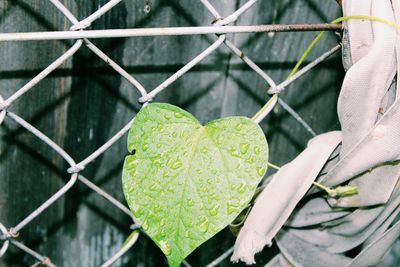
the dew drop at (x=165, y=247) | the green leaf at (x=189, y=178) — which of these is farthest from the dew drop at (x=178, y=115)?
the dew drop at (x=165, y=247)

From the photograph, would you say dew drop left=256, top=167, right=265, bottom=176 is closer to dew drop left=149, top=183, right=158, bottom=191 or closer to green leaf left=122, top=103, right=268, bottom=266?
green leaf left=122, top=103, right=268, bottom=266

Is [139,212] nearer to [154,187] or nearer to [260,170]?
[154,187]

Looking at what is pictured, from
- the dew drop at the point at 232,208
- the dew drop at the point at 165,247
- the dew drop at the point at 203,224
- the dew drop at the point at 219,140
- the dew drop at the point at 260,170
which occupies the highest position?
the dew drop at the point at 219,140

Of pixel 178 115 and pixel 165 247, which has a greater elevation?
pixel 178 115

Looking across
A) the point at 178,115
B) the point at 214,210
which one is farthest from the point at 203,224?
the point at 178,115

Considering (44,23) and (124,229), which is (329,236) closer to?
(124,229)

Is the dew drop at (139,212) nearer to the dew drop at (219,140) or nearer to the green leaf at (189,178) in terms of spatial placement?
the green leaf at (189,178)

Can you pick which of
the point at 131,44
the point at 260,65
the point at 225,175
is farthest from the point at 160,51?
the point at 225,175

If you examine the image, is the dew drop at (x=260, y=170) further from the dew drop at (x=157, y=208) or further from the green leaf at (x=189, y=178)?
the dew drop at (x=157, y=208)

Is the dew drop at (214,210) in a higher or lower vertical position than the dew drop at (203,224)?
higher
